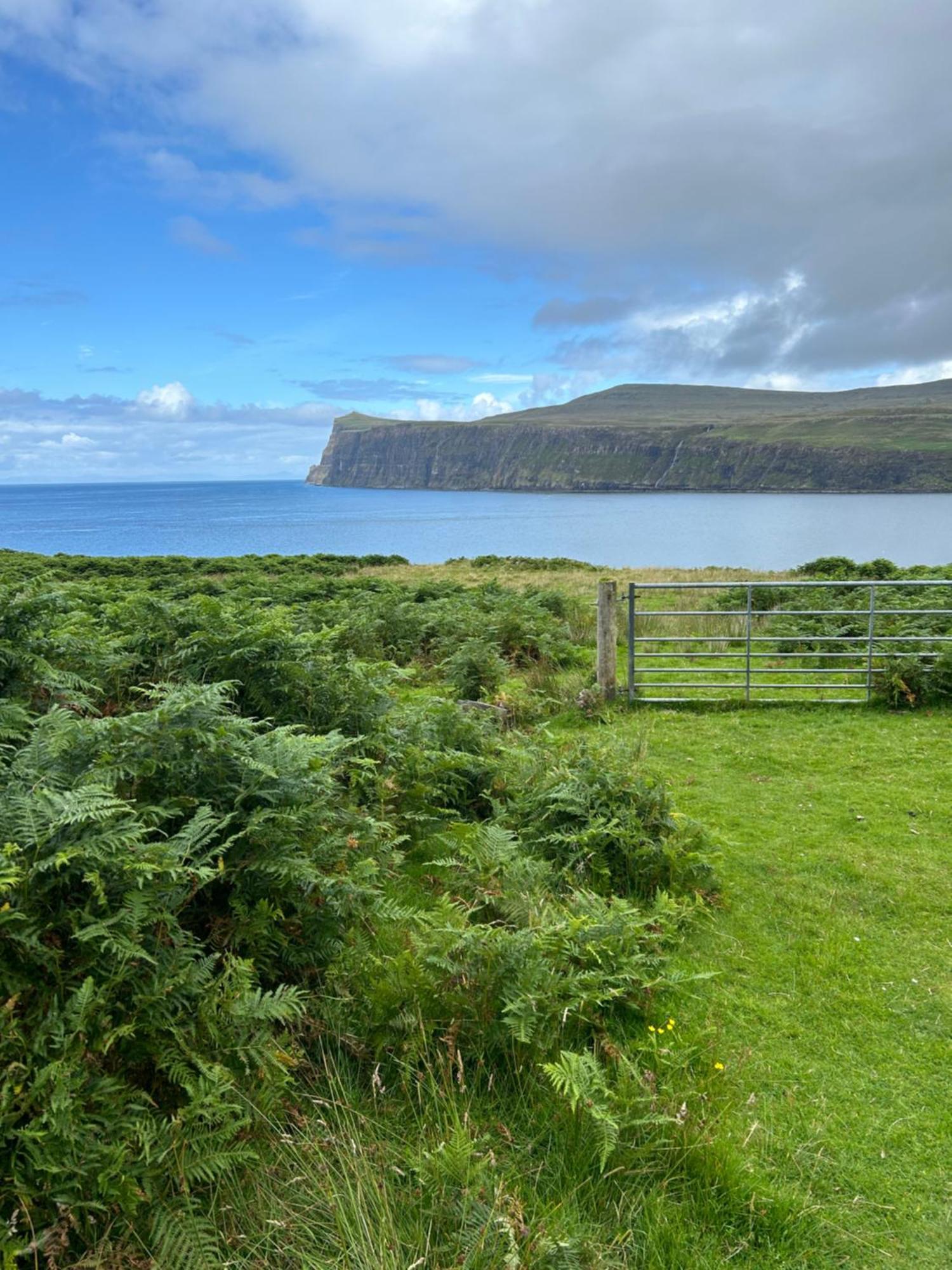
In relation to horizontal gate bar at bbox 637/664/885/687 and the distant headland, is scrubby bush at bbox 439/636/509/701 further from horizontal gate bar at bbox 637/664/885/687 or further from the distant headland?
the distant headland

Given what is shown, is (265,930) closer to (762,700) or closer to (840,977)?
(840,977)

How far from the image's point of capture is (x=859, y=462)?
12925 centimetres

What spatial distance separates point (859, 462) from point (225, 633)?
144036 mm

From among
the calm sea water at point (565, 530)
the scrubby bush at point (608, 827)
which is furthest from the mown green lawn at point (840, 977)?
the calm sea water at point (565, 530)

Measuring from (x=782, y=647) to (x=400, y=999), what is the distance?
11520 mm

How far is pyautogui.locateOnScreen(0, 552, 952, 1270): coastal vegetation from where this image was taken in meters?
2.32

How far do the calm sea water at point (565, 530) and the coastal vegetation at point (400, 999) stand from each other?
43499mm

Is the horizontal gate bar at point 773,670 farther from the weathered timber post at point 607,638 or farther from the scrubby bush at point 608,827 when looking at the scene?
the scrubby bush at point 608,827

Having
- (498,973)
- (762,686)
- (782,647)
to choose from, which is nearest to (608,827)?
(498,973)

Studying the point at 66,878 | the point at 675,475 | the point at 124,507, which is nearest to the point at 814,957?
the point at 66,878

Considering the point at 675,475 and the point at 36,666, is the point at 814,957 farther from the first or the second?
the point at 675,475

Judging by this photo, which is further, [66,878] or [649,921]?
[649,921]

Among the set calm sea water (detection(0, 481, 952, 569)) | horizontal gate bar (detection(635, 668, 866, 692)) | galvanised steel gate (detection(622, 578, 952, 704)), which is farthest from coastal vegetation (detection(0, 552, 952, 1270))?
calm sea water (detection(0, 481, 952, 569))

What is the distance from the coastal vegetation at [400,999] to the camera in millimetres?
2322
